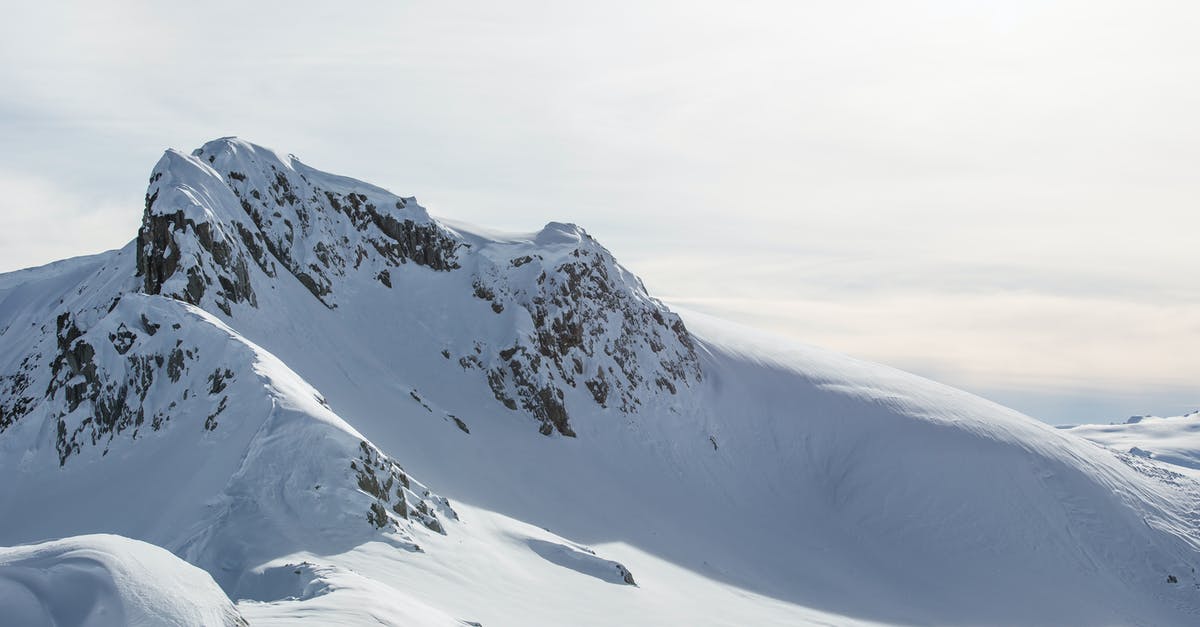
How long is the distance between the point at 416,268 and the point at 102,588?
56.6 metres

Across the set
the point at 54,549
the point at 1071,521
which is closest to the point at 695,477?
the point at 1071,521

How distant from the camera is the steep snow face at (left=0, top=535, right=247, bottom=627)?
41.2 feet

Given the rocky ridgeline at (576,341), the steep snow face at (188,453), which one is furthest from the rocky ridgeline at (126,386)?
the rocky ridgeline at (576,341)

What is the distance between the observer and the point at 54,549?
13.6 metres

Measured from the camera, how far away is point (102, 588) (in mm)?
12859

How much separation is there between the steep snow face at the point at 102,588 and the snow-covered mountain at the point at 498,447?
717cm

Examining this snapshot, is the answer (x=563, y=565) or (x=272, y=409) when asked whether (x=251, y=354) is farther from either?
(x=563, y=565)

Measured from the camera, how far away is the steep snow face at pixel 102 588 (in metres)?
12.6

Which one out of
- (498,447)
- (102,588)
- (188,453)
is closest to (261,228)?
(498,447)

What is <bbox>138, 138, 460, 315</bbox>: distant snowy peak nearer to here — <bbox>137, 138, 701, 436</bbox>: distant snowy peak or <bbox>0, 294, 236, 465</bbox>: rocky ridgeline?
<bbox>137, 138, 701, 436</bbox>: distant snowy peak

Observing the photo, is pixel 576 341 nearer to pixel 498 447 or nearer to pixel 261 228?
pixel 498 447

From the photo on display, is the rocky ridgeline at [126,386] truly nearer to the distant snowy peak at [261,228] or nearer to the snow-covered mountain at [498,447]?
the snow-covered mountain at [498,447]

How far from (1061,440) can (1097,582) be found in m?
18.1

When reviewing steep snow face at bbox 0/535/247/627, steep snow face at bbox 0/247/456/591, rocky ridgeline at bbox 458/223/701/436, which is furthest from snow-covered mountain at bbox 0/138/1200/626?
steep snow face at bbox 0/535/247/627
